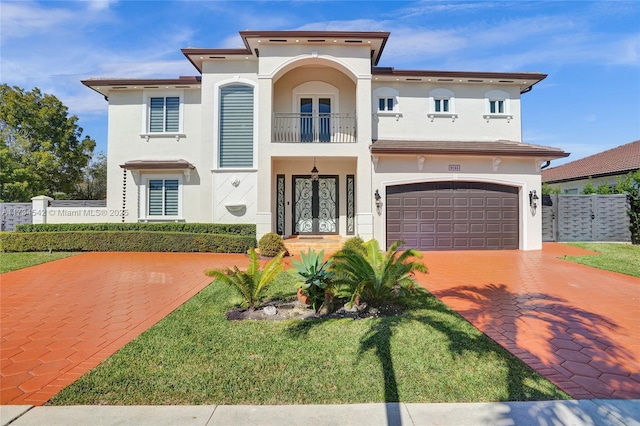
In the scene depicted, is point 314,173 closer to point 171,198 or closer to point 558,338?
point 171,198

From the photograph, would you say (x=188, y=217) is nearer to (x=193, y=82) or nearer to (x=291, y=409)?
(x=193, y=82)

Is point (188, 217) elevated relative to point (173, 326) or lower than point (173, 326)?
elevated

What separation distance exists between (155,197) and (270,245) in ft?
21.3

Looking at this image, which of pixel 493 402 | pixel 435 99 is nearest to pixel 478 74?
pixel 435 99

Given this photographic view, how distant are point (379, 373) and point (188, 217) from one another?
12109mm

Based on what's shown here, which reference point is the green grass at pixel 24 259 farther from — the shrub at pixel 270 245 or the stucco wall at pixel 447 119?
the stucco wall at pixel 447 119

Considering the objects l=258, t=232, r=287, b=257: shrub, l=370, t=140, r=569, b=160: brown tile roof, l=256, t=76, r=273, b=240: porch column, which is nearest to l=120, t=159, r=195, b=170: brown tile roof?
l=256, t=76, r=273, b=240: porch column

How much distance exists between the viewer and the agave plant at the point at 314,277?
16.3 feet

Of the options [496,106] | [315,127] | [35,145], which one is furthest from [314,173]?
[35,145]

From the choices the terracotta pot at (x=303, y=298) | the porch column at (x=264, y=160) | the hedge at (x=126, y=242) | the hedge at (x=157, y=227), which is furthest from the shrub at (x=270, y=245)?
the terracotta pot at (x=303, y=298)

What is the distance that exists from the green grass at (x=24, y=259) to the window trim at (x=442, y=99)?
51.1 feet

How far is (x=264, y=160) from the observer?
11.6 m

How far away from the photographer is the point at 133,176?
13586 millimetres

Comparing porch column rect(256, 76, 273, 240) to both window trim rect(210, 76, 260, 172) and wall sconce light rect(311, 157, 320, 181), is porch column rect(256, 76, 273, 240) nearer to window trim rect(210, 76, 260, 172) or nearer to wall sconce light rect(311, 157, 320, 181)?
window trim rect(210, 76, 260, 172)
